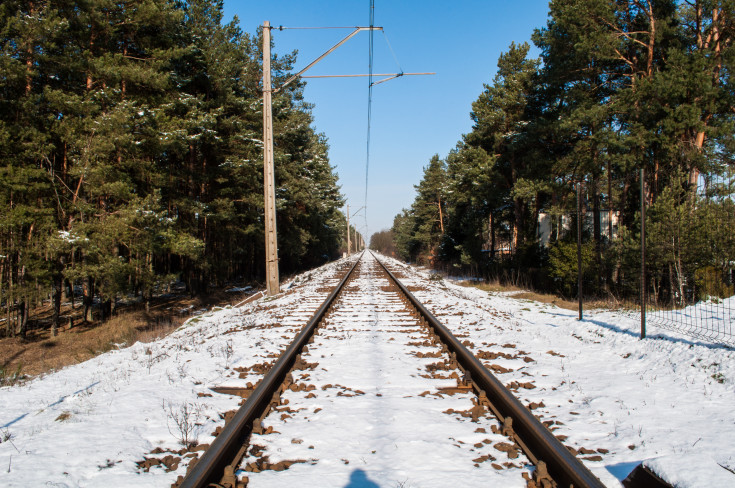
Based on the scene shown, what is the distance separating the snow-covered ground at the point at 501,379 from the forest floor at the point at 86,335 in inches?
173

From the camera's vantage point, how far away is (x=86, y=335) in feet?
53.8

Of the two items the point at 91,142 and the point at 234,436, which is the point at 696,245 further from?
the point at 91,142

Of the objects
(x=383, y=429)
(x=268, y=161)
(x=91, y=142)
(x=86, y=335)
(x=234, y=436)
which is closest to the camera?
(x=234, y=436)

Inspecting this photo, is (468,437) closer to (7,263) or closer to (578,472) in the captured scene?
(578,472)

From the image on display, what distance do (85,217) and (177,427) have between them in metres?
14.9

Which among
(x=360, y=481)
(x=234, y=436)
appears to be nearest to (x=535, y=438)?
(x=360, y=481)

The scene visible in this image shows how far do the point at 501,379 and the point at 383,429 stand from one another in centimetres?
207

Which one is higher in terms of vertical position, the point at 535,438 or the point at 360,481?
the point at 535,438

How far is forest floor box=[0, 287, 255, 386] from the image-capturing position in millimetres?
11828

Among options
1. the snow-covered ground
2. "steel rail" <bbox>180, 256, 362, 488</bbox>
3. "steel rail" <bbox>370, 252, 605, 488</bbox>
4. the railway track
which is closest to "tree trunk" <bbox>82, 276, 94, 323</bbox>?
the snow-covered ground

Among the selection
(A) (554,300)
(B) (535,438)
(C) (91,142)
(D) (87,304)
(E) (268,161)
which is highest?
(C) (91,142)

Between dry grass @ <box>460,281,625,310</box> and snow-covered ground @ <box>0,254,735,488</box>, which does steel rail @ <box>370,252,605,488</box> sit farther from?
dry grass @ <box>460,281,625,310</box>

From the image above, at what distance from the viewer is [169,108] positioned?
54.0ft

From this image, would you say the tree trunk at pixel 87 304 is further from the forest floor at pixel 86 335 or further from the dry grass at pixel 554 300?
the dry grass at pixel 554 300
